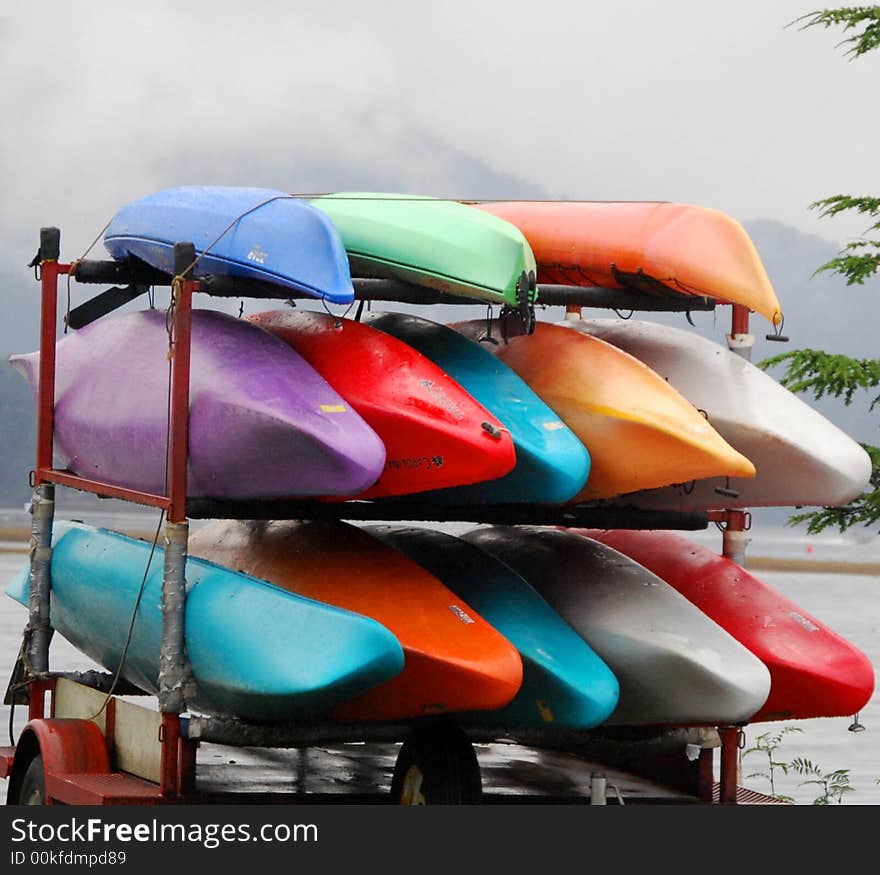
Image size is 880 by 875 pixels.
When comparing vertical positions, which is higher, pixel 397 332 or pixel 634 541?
pixel 397 332

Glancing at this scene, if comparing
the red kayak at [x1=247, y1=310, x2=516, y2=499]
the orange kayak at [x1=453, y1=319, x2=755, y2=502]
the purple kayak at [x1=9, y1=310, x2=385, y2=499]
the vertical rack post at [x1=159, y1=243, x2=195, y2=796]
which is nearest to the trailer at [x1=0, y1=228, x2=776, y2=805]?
the vertical rack post at [x1=159, y1=243, x2=195, y2=796]

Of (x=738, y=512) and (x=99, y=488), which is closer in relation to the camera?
(x=99, y=488)

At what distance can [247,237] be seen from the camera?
7.68 m

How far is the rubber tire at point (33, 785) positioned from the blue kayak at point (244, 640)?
1.80 feet

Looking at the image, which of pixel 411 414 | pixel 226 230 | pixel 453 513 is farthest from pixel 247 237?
pixel 453 513

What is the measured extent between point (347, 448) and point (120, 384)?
1.41 meters

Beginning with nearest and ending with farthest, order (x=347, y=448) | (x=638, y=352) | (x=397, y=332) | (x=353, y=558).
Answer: (x=347, y=448), (x=353, y=558), (x=397, y=332), (x=638, y=352)

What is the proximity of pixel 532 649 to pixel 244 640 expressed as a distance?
121 centimetres

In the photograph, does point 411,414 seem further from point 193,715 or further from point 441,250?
point 193,715

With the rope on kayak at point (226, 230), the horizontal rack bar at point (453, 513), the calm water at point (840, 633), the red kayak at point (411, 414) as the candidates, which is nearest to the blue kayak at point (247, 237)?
the rope on kayak at point (226, 230)

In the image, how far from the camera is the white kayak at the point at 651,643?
26.2 feet

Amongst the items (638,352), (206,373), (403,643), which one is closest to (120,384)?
(206,373)

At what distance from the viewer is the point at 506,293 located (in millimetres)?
7906

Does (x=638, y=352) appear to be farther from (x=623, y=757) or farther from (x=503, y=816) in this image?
(x=503, y=816)
